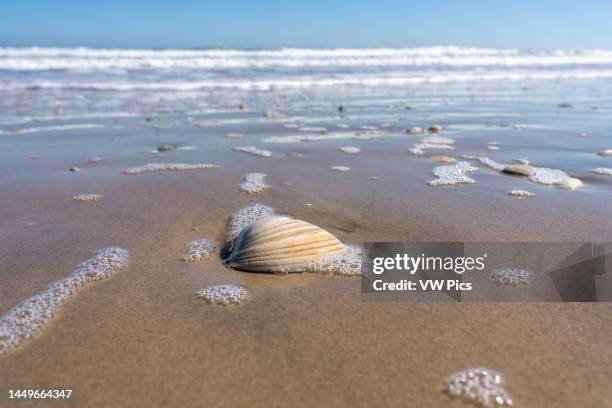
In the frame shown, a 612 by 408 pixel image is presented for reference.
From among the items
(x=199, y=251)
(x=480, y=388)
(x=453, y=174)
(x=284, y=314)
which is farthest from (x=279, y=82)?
(x=480, y=388)

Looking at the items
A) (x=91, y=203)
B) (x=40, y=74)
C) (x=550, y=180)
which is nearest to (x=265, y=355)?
(x=91, y=203)

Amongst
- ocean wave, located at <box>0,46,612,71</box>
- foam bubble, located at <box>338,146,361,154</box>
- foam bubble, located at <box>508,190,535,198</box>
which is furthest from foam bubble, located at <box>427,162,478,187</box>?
ocean wave, located at <box>0,46,612,71</box>

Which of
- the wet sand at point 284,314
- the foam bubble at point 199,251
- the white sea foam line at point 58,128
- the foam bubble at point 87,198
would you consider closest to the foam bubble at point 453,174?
the wet sand at point 284,314

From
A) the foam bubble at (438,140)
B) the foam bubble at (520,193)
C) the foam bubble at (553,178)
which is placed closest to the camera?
the foam bubble at (520,193)

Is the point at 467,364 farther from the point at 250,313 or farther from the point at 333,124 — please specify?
the point at 333,124

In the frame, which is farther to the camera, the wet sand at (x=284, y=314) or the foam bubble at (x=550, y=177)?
the foam bubble at (x=550, y=177)

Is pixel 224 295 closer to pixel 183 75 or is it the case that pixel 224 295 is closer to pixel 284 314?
pixel 284 314

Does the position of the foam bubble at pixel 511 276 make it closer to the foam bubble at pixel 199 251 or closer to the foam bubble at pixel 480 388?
the foam bubble at pixel 480 388
